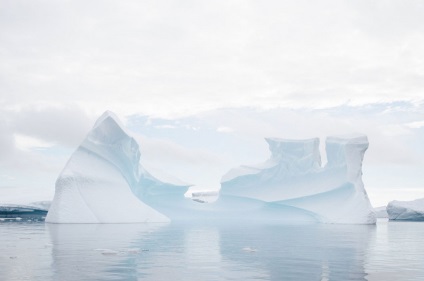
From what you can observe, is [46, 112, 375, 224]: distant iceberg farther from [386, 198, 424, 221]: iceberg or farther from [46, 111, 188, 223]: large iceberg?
[386, 198, 424, 221]: iceberg

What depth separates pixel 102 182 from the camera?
27141mm

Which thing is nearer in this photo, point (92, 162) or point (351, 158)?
point (92, 162)

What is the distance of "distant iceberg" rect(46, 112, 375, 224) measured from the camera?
26.3 meters

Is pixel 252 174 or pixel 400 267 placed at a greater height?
pixel 252 174

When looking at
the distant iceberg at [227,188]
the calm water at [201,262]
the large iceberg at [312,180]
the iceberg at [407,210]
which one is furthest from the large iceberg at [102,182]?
the iceberg at [407,210]

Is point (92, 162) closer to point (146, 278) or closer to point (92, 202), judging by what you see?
point (92, 202)

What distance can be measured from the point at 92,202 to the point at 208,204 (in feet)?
51.6

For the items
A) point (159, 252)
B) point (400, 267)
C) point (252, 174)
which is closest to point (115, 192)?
point (252, 174)

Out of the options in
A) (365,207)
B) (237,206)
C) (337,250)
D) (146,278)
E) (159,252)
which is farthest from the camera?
(237,206)

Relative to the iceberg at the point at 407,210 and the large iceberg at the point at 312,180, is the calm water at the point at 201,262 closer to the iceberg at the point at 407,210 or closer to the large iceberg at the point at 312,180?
the large iceberg at the point at 312,180

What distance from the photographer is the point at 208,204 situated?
40.5m

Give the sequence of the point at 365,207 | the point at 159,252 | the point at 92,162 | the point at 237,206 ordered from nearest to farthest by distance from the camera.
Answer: the point at 159,252 < the point at 92,162 < the point at 365,207 < the point at 237,206

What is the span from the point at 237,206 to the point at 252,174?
3975 mm

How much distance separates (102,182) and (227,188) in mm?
14032
